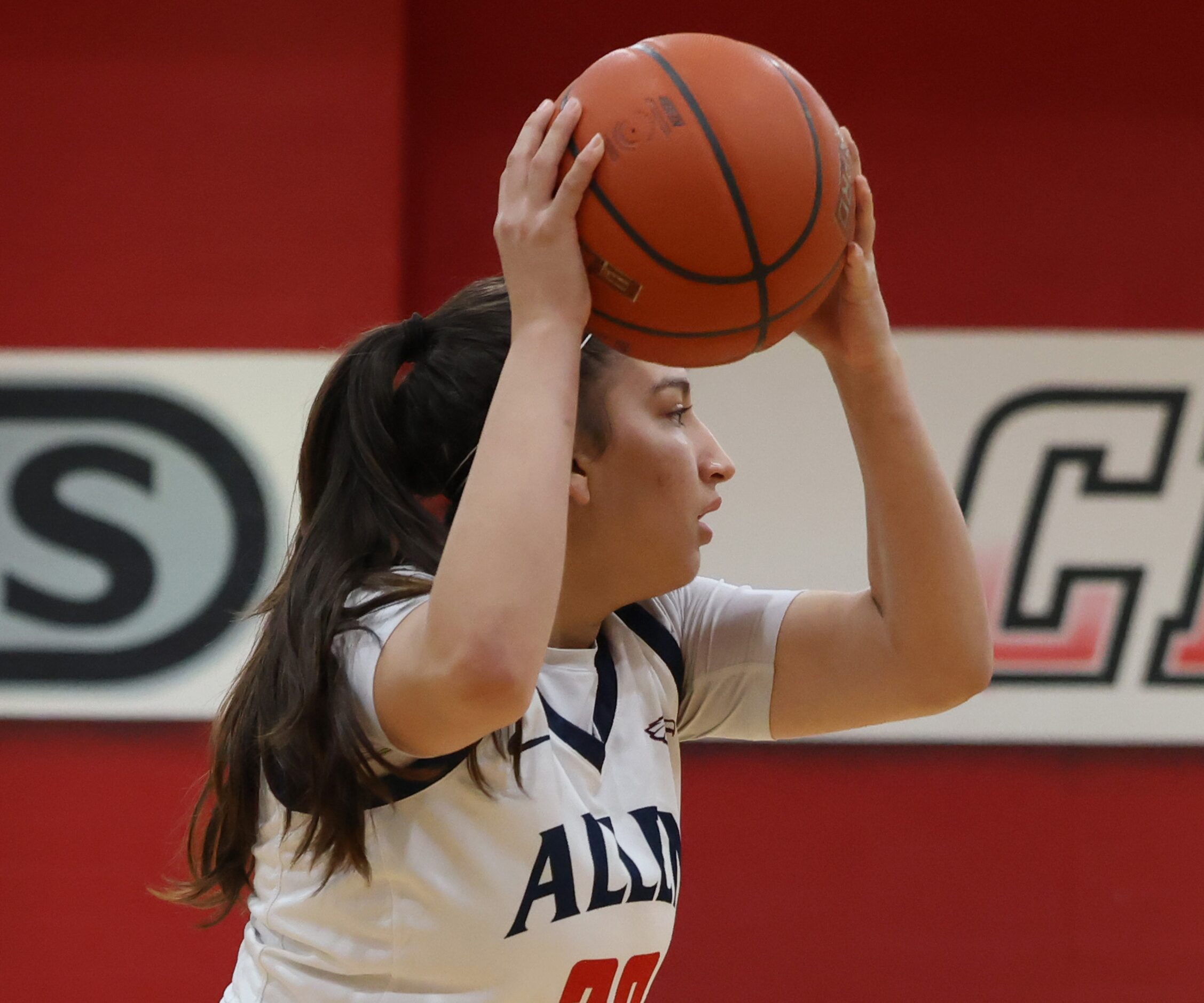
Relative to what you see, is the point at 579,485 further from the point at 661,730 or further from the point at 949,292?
the point at 949,292

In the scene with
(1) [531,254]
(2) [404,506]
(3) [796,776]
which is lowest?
(3) [796,776]

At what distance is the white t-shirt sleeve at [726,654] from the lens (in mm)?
1528

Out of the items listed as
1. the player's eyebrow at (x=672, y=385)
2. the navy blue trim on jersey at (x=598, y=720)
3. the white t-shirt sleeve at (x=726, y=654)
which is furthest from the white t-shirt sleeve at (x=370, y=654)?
the white t-shirt sleeve at (x=726, y=654)

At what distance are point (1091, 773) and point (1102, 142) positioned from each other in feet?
4.79

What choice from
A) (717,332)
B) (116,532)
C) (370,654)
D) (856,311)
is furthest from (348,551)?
(116,532)

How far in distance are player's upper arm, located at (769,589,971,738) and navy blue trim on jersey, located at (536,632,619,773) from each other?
0.69 feet

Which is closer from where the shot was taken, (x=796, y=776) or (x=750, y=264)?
(x=750, y=264)

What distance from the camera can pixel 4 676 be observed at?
9.16 ft

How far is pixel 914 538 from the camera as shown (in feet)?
4.48

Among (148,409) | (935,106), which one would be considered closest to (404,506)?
(148,409)

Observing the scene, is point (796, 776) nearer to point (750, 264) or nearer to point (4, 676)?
point (4, 676)

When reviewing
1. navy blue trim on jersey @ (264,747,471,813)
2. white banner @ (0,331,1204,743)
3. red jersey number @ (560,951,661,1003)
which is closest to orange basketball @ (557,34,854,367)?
navy blue trim on jersey @ (264,747,471,813)

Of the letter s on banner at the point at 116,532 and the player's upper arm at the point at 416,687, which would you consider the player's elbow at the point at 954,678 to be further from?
the letter s on banner at the point at 116,532

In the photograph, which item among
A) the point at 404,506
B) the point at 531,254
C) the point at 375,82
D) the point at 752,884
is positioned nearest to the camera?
the point at 531,254
